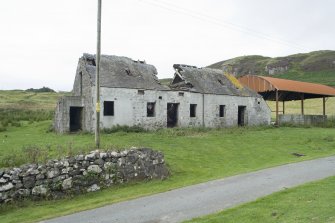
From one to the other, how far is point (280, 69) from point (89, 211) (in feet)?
391

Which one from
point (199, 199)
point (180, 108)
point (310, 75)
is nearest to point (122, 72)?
point (180, 108)

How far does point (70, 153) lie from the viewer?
1395cm

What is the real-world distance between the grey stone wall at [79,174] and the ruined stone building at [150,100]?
47.2 ft

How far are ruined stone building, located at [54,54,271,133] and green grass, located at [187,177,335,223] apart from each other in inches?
790

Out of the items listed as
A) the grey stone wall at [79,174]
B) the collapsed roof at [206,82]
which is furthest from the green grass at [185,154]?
the collapsed roof at [206,82]

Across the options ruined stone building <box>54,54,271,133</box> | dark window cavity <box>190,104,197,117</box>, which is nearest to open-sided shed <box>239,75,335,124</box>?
ruined stone building <box>54,54,271,133</box>

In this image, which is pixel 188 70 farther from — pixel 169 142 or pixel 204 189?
pixel 204 189

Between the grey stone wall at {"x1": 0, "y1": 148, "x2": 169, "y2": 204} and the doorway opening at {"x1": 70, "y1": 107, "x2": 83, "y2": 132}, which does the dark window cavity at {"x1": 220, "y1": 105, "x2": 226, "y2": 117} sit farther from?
the grey stone wall at {"x1": 0, "y1": 148, "x2": 169, "y2": 204}

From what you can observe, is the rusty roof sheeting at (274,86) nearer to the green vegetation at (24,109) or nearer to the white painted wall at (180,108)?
the white painted wall at (180,108)

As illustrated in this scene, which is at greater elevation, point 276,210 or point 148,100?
point 148,100

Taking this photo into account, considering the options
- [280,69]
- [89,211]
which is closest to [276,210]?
[89,211]

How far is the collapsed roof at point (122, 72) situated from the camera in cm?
3002

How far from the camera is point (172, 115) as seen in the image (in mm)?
35531

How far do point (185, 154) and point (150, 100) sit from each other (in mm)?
12701
